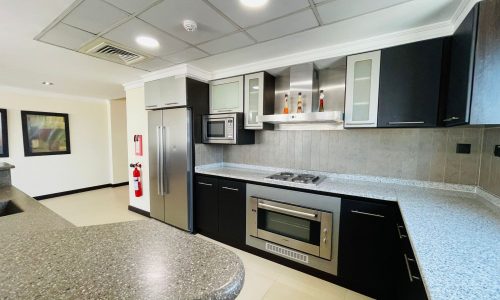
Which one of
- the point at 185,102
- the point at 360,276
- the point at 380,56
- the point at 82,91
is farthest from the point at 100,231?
the point at 82,91

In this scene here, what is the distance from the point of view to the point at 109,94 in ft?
15.2

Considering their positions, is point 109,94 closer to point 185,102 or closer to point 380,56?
point 185,102

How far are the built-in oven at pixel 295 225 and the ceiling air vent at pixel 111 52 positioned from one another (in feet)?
6.60

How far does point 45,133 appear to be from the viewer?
4.36 m

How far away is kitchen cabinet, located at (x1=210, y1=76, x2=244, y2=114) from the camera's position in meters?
2.82

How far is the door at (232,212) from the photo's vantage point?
2512mm

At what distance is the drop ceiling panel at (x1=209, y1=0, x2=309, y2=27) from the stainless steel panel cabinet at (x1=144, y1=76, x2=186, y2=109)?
4.52 feet

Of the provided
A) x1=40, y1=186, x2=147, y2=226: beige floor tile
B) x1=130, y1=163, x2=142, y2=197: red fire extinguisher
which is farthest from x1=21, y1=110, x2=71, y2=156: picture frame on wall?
x1=130, y1=163, x2=142, y2=197: red fire extinguisher

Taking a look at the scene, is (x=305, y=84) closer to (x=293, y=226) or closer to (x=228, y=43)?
(x=228, y=43)

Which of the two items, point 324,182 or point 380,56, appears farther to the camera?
point 324,182

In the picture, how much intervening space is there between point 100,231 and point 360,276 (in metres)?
2.03

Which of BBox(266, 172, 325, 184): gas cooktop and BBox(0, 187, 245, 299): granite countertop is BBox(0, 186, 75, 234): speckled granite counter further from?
BBox(266, 172, 325, 184): gas cooktop

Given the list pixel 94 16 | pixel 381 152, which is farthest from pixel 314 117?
pixel 94 16

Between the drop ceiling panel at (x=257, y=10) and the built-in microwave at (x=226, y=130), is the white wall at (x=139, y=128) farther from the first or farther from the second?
the drop ceiling panel at (x=257, y=10)
